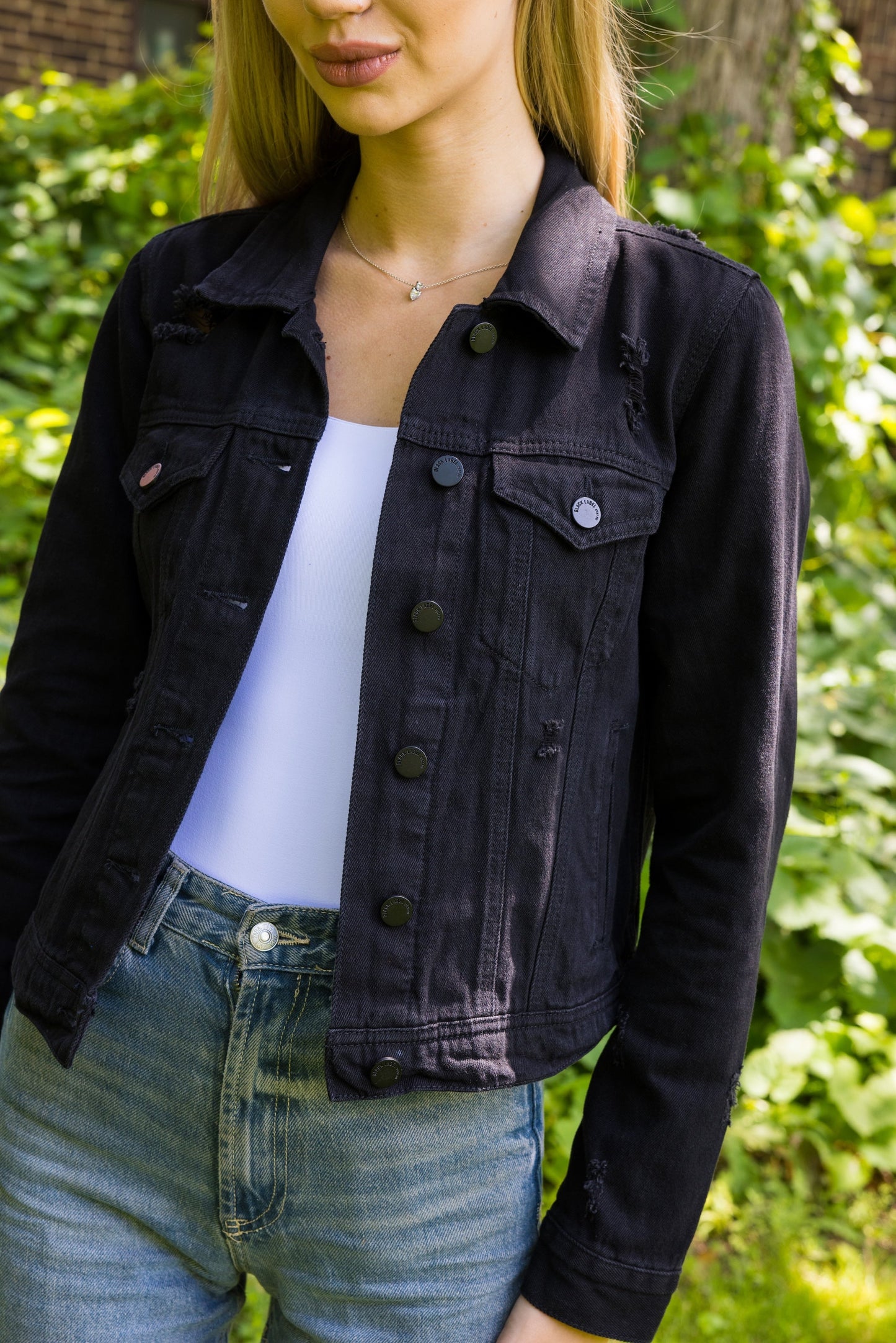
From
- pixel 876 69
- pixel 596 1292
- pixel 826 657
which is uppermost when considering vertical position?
pixel 876 69

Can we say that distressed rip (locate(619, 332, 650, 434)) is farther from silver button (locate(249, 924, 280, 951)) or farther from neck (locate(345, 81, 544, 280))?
silver button (locate(249, 924, 280, 951))

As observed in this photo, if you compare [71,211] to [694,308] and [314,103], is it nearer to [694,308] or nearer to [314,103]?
[314,103]

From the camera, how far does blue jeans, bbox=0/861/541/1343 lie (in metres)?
1.20

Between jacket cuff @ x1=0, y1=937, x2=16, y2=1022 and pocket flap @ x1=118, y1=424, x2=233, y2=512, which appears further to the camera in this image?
jacket cuff @ x1=0, y1=937, x2=16, y2=1022

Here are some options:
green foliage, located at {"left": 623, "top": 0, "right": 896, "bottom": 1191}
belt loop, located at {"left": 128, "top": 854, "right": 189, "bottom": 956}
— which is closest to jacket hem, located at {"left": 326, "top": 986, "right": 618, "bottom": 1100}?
belt loop, located at {"left": 128, "top": 854, "right": 189, "bottom": 956}

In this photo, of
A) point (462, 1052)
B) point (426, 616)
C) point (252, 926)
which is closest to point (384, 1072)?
point (462, 1052)

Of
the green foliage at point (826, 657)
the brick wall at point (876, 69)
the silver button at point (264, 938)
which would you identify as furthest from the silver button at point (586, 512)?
the brick wall at point (876, 69)

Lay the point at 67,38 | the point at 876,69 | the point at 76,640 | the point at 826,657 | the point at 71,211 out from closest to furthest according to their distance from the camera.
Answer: the point at 76,640, the point at 826,657, the point at 71,211, the point at 67,38, the point at 876,69

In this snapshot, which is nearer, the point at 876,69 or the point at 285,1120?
the point at 285,1120

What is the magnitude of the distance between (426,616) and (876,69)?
8425mm

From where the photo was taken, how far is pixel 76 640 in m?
1.50

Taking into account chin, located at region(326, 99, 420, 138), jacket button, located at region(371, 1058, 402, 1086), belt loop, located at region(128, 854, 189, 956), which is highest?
chin, located at region(326, 99, 420, 138)

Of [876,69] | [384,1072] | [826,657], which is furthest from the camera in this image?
[876,69]

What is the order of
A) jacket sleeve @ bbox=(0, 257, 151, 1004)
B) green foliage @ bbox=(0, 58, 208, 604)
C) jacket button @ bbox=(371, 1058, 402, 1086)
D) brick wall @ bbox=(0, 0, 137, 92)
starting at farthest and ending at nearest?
brick wall @ bbox=(0, 0, 137, 92), green foliage @ bbox=(0, 58, 208, 604), jacket sleeve @ bbox=(0, 257, 151, 1004), jacket button @ bbox=(371, 1058, 402, 1086)
